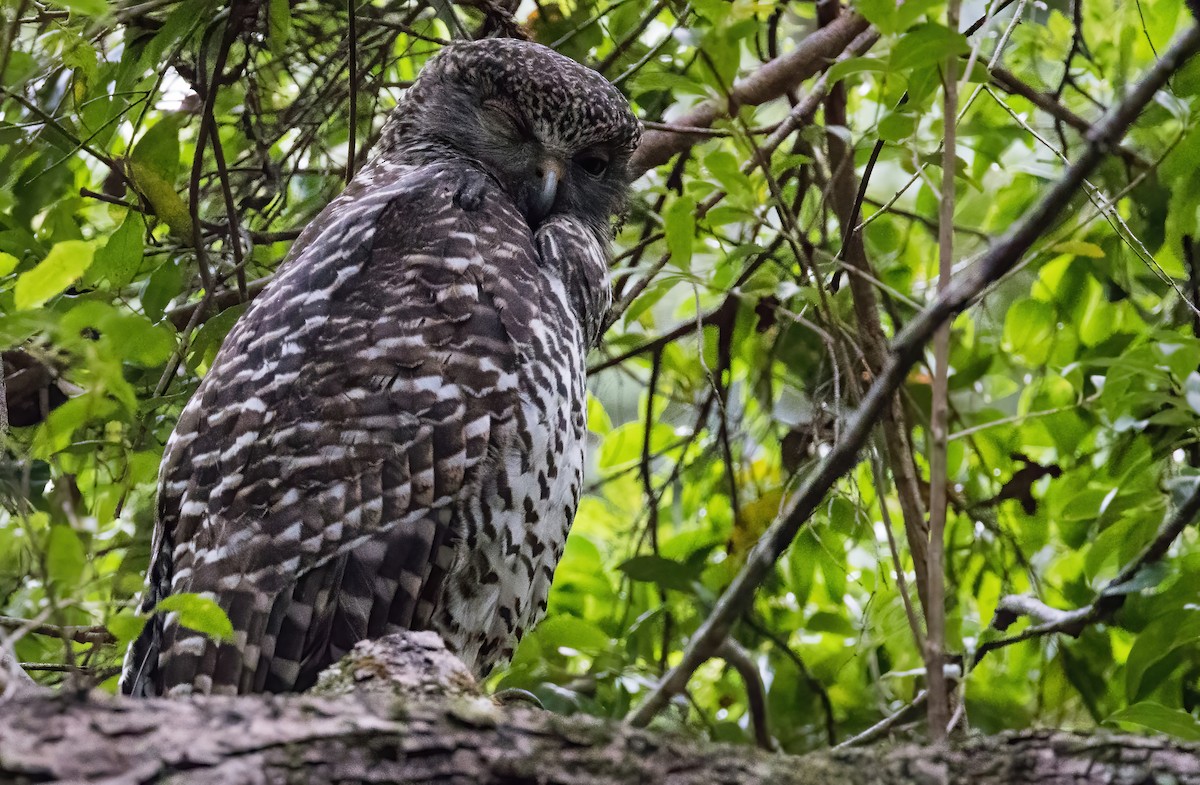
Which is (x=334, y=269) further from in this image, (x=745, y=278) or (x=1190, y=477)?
(x=1190, y=477)

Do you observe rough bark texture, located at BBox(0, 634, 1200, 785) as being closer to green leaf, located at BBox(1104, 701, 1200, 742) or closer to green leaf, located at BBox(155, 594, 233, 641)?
green leaf, located at BBox(155, 594, 233, 641)

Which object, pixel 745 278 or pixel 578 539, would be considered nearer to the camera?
pixel 745 278

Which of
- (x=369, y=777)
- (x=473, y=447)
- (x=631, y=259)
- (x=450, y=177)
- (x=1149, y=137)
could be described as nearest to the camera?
(x=369, y=777)

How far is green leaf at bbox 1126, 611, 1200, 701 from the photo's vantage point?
86.0 inches

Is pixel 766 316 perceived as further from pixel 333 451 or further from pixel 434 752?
pixel 434 752

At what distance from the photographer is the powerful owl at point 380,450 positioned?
2.07 meters

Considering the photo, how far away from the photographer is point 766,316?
3053 millimetres


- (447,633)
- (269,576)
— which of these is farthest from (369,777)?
(447,633)

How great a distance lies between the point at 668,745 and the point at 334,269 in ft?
4.86

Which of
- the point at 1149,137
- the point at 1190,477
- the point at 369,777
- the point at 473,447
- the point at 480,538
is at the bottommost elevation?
the point at 369,777

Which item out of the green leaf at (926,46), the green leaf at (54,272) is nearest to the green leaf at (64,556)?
the green leaf at (54,272)

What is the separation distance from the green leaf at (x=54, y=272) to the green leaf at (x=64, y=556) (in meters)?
0.42

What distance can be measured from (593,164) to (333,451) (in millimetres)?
1129

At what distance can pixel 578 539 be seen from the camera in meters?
3.39
